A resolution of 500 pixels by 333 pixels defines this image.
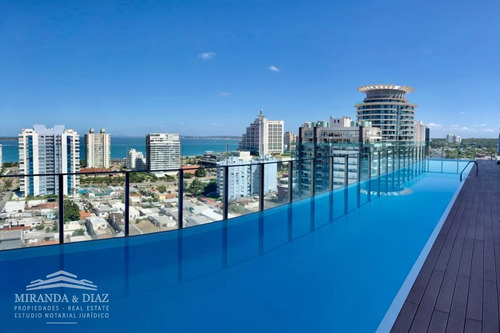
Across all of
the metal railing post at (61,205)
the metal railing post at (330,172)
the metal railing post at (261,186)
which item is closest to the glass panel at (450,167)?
the metal railing post at (330,172)

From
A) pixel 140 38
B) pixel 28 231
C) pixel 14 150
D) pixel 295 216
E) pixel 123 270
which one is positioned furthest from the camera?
pixel 140 38

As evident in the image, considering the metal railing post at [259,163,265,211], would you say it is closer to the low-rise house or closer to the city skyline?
the low-rise house

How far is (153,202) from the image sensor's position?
12.1 ft

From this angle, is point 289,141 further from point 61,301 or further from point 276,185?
point 61,301

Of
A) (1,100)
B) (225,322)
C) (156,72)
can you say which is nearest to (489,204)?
(225,322)

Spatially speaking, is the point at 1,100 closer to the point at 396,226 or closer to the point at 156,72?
the point at 156,72

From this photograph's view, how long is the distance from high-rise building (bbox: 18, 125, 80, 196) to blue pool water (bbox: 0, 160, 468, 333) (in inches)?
26.2

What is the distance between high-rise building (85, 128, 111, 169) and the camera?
15.9ft

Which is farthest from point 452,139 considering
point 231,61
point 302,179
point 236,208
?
point 231,61

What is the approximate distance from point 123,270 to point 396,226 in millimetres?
3543

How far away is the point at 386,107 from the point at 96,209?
194 feet

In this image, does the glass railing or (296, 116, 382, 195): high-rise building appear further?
(296, 116, 382, 195): high-rise building

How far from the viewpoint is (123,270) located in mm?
2730

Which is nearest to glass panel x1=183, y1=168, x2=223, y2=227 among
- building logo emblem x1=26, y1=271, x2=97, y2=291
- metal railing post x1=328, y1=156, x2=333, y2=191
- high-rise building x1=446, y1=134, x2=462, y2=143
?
building logo emblem x1=26, y1=271, x2=97, y2=291
